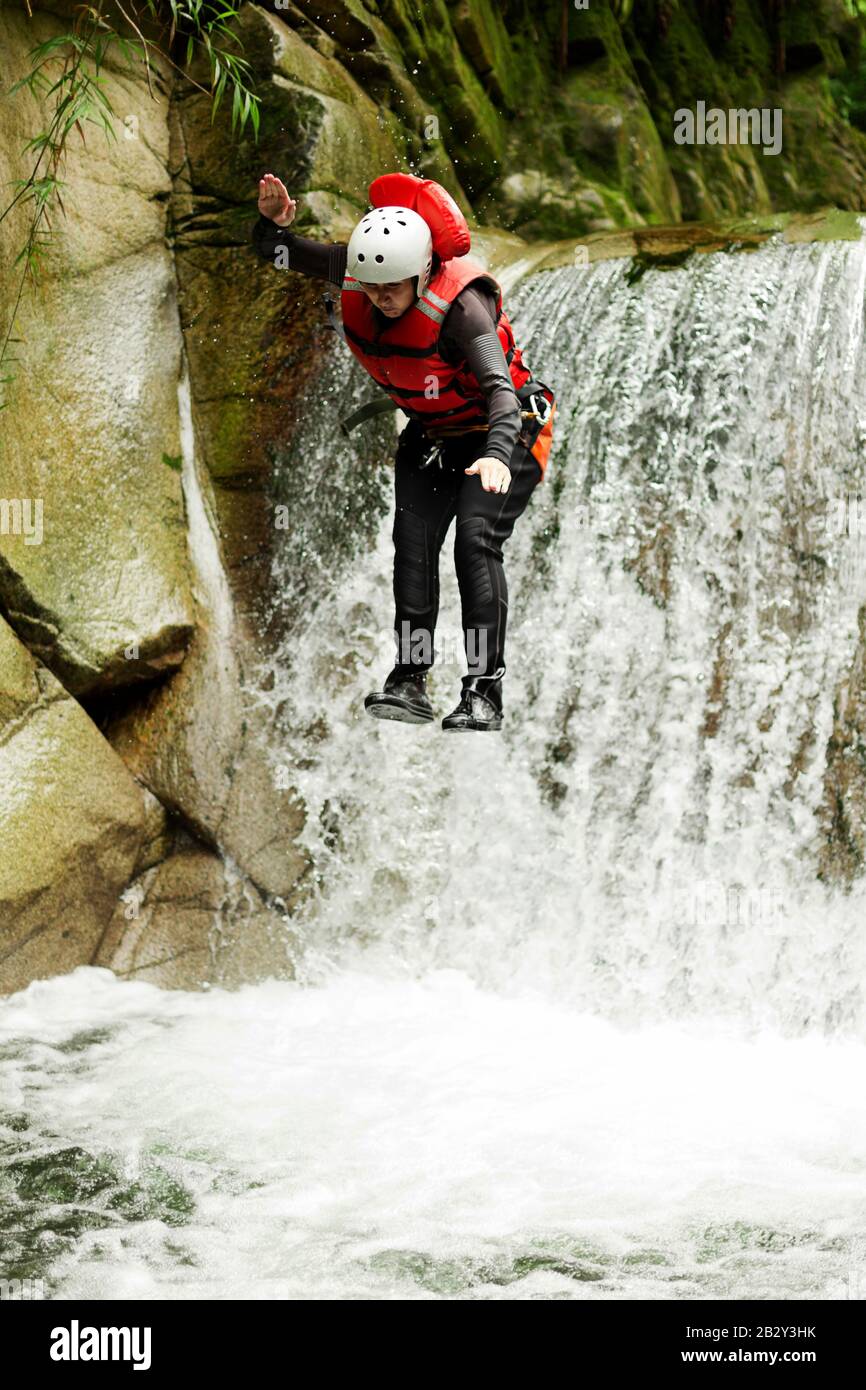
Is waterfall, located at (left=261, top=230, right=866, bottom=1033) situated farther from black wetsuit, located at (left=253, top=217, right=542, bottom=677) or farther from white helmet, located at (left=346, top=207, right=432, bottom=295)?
white helmet, located at (left=346, top=207, right=432, bottom=295)

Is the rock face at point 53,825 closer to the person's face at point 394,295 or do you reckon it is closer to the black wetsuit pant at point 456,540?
the black wetsuit pant at point 456,540

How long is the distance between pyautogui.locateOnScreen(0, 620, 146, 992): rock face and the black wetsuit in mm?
1983

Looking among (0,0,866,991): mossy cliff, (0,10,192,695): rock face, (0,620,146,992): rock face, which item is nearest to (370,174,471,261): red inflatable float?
(0,0,866,991): mossy cliff

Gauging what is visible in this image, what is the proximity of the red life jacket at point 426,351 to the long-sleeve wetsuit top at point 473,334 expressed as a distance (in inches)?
1.2

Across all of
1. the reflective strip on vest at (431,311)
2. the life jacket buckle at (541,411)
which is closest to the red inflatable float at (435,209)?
the reflective strip on vest at (431,311)

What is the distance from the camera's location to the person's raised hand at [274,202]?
427cm

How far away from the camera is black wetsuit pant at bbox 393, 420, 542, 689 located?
13.5 ft

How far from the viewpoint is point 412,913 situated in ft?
19.8

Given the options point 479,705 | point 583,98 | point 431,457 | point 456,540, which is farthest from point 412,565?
point 583,98

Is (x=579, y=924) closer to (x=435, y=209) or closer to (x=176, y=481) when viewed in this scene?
(x=176, y=481)

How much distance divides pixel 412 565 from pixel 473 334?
0.70 m

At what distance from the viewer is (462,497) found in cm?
416

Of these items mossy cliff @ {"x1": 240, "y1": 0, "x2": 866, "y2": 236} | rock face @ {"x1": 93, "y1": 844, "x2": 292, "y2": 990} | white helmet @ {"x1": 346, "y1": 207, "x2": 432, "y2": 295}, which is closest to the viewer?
white helmet @ {"x1": 346, "y1": 207, "x2": 432, "y2": 295}

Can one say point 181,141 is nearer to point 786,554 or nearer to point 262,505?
point 262,505
